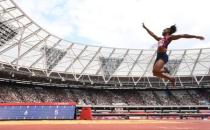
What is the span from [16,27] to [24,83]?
10174 millimetres

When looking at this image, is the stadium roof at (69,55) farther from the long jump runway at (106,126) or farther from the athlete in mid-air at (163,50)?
the athlete in mid-air at (163,50)

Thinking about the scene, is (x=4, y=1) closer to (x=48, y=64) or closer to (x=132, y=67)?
(x=48, y=64)

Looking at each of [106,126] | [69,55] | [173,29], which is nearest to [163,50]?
[173,29]

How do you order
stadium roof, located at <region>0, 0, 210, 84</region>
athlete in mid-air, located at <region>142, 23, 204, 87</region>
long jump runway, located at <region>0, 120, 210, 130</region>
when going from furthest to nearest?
1. stadium roof, located at <region>0, 0, 210, 84</region>
2. long jump runway, located at <region>0, 120, 210, 130</region>
3. athlete in mid-air, located at <region>142, 23, 204, 87</region>

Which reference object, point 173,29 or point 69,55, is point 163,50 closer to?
point 173,29

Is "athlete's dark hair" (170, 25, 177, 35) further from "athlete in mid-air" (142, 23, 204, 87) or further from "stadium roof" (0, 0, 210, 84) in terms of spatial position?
"stadium roof" (0, 0, 210, 84)

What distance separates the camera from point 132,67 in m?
57.7

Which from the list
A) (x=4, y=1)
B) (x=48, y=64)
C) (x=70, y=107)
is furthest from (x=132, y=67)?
(x=70, y=107)

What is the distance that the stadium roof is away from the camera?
143ft

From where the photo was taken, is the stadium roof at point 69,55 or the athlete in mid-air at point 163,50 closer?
the athlete in mid-air at point 163,50

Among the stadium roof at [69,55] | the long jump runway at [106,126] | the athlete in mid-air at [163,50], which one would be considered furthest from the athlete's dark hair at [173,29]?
the stadium roof at [69,55]

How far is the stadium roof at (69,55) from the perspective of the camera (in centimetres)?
4345

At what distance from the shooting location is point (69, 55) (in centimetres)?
5328

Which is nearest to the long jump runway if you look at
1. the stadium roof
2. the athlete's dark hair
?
the athlete's dark hair
